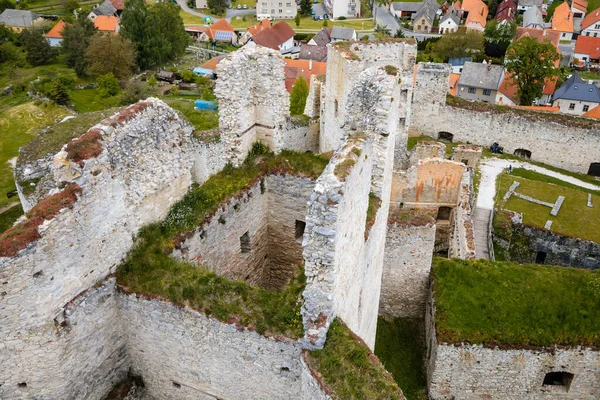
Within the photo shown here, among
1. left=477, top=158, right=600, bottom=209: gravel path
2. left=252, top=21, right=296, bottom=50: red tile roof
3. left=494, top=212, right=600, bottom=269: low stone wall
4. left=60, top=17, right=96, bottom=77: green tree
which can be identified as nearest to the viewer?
left=494, top=212, right=600, bottom=269: low stone wall

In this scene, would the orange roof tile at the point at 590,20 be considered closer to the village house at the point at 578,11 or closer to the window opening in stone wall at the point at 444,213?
the village house at the point at 578,11

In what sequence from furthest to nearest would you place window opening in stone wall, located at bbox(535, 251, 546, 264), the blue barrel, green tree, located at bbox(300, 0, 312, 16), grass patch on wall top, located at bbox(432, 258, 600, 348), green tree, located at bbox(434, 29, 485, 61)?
green tree, located at bbox(300, 0, 312, 16) < green tree, located at bbox(434, 29, 485, 61) < the blue barrel < window opening in stone wall, located at bbox(535, 251, 546, 264) < grass patch on wall top, located at bbox(432, 258, 600, 348)

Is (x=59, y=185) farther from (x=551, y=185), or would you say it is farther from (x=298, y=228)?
(x=551, y=185)

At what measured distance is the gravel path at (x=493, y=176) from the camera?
86.6 ft

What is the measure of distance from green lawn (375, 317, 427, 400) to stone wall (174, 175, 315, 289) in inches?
186

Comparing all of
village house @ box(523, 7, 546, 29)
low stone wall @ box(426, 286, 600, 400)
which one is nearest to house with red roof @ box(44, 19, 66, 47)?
village house @ box(523, 7, 546, 29)

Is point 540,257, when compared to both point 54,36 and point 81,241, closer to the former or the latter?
point 81,241

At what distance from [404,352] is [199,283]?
394 inches

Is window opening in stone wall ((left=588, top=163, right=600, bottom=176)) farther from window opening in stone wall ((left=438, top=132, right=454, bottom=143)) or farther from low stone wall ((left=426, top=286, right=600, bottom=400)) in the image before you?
low stone wall ((left=426, top=286, right=600, bottom=400))

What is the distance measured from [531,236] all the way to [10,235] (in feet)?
71.0

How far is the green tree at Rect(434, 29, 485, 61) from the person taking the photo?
67.3 meters

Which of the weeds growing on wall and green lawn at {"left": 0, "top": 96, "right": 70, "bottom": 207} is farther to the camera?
green lawn at {"left": 0, "top": 96, "right": 70, "bottom": 207}

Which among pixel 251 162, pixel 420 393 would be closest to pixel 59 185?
pixel 251 162

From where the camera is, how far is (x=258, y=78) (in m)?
15.1
